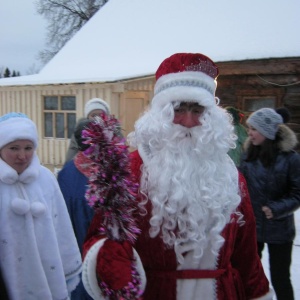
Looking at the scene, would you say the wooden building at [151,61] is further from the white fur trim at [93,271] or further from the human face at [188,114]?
the white fur trim at [93,271]

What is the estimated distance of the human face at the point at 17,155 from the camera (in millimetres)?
2219

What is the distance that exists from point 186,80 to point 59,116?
9.61m

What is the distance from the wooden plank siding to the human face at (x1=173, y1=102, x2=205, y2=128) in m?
5.77

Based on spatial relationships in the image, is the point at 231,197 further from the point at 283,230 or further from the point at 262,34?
the point at 262,34

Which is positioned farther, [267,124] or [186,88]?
[267,124]

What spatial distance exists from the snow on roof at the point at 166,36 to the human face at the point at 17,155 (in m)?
6.87

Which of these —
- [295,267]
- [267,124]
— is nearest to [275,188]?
[267,124]

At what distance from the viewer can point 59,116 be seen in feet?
35.9

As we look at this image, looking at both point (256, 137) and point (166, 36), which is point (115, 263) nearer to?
point (256, 137)

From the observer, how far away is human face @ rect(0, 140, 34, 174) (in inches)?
87.4

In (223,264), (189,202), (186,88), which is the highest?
(186,88)

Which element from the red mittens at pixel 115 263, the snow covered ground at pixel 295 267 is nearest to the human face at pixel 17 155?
the red mittens at pixel 115 263

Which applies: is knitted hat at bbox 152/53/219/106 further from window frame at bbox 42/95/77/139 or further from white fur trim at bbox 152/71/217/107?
window frame at bbox 42/95/77/139

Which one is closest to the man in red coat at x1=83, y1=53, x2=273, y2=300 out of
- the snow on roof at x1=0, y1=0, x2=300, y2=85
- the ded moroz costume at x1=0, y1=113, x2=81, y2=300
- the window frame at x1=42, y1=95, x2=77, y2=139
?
the ded moroz costume at x1=0, y1=113, x2=81, y2=300
